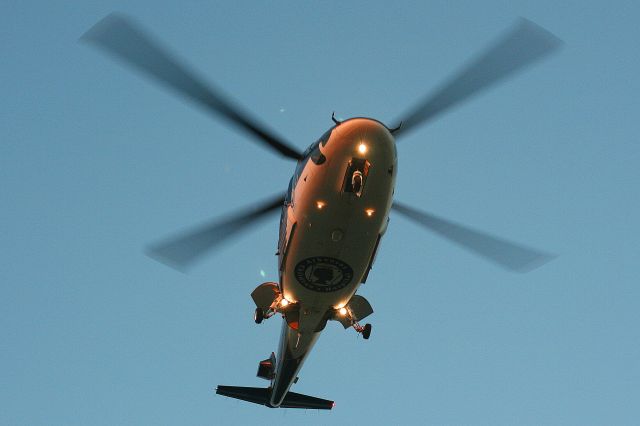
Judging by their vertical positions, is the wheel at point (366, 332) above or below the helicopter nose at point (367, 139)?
below

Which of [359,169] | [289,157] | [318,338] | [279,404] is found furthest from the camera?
[279,404]

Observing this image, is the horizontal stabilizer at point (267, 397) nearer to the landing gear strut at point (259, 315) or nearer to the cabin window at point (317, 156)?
the landing gear strut at point (259, 315)

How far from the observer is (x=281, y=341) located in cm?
2659

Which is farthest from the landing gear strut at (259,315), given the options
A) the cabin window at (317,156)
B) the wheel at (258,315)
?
the cabin window at (317,156)

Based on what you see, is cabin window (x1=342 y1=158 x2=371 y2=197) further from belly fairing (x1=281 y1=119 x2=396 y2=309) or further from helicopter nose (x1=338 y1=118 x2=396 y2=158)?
helicopter nose (x1=338 y1=118 x2=396 y2=158)

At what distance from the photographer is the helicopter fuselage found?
19312 millimetres

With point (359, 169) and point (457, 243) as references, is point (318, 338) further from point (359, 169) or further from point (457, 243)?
point (359, 169)

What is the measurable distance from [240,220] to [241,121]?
297 cm

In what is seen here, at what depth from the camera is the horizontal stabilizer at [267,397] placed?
29953mm

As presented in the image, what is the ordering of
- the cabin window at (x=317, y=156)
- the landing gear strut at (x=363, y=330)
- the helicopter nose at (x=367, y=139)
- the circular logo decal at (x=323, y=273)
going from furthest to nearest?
the landing gear strut at (x=363, y=330)
the circular logo decal at (x=323, y=273)
the cabin window at (x=317, y=156)
the helicopter nose at (x=367, y=139)

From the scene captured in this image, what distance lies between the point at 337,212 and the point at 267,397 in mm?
12857

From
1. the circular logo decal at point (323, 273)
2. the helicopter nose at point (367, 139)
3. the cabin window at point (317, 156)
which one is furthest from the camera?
the circular logo decal at point (323, 273)

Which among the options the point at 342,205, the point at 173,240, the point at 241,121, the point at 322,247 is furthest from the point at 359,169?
the point at 173,240

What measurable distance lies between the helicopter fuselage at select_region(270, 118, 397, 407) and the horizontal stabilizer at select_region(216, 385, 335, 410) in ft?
27.9
